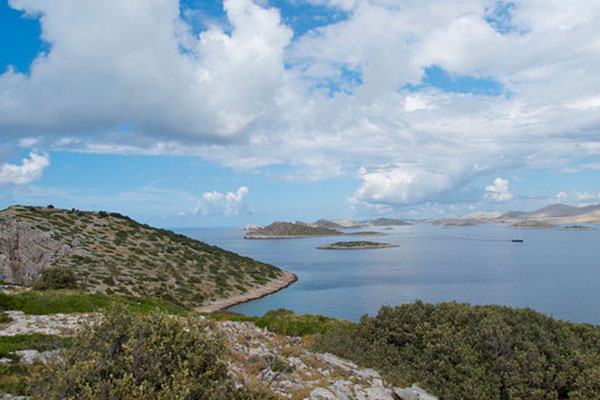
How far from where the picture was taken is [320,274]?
82938 mm

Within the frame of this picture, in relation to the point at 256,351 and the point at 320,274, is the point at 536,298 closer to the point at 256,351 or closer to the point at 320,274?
the point at 320,274

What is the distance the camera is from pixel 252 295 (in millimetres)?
53594

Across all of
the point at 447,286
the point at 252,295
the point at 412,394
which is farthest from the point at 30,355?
the point at 447,286

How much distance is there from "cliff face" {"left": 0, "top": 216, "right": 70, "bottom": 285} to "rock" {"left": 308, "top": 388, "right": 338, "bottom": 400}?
135ft

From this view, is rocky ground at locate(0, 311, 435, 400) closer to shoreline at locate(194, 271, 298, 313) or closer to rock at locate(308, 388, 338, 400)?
rock at locate(308, 388, 338, 400)

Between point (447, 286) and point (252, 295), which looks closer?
point (252, 295)

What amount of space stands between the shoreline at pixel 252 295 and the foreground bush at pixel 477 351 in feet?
92.4

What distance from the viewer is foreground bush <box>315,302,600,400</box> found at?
10305mm

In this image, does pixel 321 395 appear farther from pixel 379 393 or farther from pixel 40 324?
pixel 40 324

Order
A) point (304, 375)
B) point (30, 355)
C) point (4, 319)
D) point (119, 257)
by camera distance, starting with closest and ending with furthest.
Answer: point (30, 355) → point (304, 375) → point (4, 319) → point (119, 257)

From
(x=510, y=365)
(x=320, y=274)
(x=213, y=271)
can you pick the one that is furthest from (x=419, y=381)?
(x=320, y=274)

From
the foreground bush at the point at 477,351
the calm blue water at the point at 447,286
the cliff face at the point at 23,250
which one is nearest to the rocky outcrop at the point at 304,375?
the foreground bush at the point at 477,351

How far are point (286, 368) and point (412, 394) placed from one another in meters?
3.67

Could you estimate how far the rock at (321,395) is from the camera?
8896 mm
